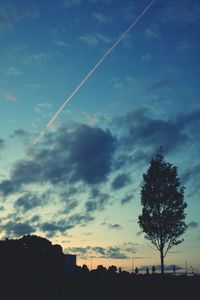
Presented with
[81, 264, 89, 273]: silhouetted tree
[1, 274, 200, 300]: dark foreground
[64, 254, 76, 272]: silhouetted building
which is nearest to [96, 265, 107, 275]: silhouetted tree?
[81, 264, 89, 273]: silhouetted tree

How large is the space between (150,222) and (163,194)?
3.75 m

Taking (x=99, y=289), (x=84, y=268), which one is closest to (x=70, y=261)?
(x=84, y=268)

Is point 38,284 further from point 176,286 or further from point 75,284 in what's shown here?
point 176,286

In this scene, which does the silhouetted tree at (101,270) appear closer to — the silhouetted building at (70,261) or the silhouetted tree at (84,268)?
the silhouetted tree at (84,268)

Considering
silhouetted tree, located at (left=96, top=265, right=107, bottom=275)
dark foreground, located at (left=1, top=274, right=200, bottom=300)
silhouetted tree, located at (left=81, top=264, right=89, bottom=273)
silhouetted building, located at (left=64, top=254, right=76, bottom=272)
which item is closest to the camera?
dark foreground, located at (left=1, top=274, right=200, bottom=300)

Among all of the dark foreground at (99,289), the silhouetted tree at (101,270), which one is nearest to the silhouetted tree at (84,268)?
the silhouetted tree at (101,270)

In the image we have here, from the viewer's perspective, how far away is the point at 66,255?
62.2 metres

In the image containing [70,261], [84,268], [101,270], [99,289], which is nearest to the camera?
[99,289]

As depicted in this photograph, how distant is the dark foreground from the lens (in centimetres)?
2811

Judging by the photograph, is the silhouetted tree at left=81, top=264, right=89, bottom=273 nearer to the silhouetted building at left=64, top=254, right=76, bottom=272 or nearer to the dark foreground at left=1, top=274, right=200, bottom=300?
the silhouetted building at left=64, top=254, right=76, bottom=272

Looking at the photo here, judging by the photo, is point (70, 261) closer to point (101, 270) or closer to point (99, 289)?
point (101, 270)

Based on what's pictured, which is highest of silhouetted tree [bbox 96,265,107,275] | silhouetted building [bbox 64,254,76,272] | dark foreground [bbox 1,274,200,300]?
silhouetted building [bbox 64,254,76,272]

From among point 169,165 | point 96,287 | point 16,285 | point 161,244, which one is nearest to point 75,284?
point 96,287

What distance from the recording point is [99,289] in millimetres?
31203
